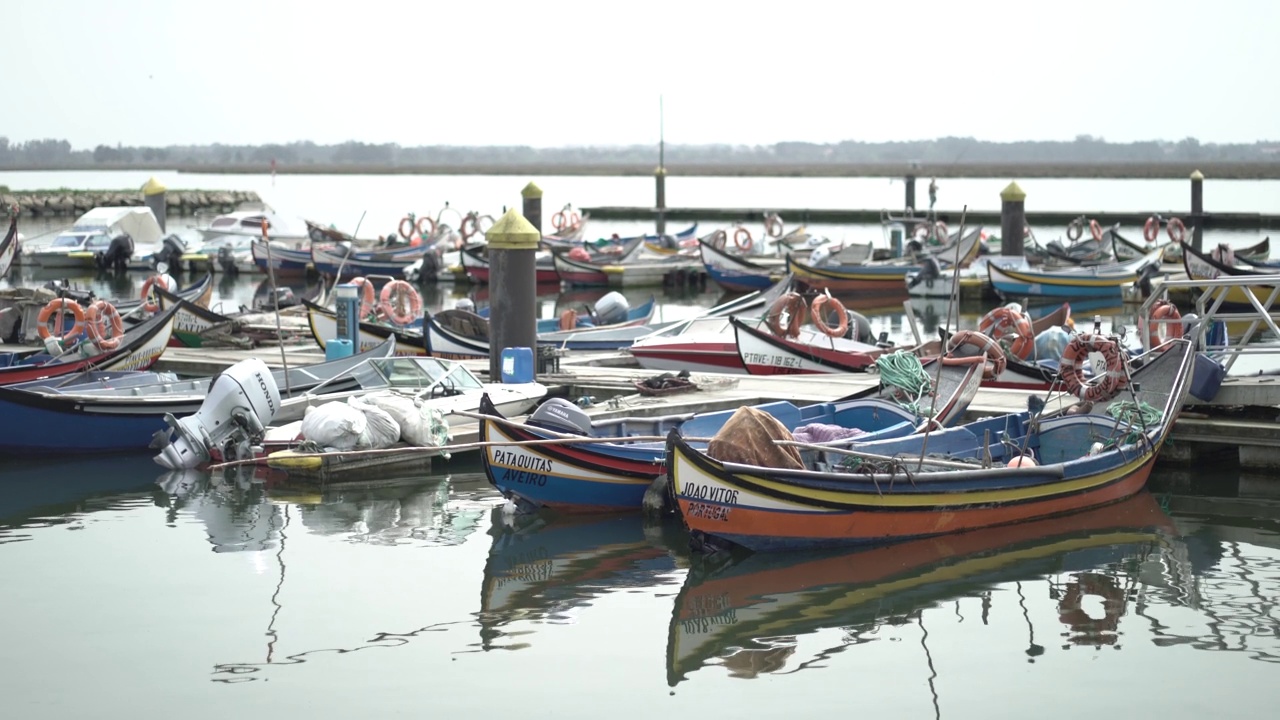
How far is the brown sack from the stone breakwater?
64.2m

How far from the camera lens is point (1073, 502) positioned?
1476 centimetres

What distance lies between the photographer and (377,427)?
1612cm

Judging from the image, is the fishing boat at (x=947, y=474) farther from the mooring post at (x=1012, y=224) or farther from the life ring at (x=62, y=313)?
the mooring post at (x=1012, y=224)

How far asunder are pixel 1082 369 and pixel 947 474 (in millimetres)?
4186

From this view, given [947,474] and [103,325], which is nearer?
[947,474]

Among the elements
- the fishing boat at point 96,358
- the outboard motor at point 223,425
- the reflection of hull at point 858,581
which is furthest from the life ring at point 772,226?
the reflection of hull at point 858,581

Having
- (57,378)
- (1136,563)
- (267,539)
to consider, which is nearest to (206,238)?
(57,378)

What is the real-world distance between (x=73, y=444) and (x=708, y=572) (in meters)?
8.96

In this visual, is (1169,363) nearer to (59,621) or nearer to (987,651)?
(987,651)

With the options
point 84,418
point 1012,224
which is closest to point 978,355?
point 84,418

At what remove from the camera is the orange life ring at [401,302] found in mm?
25031

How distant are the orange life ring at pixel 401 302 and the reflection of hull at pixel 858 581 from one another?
43.4 feet

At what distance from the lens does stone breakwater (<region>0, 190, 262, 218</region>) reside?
75938 mm

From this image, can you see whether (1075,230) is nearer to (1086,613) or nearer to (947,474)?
(947,474)
